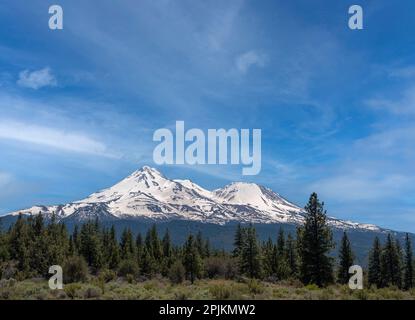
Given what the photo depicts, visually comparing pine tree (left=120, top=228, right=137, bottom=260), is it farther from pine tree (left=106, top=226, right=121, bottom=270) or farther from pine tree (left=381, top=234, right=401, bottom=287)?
pine tree (left=381, top=234, right=401, bottom=287)

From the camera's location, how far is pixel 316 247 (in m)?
41.0

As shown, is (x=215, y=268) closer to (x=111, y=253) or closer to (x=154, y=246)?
(x=111, y=253)

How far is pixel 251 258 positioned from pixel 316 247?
3006 cm

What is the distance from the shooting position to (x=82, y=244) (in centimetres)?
8656

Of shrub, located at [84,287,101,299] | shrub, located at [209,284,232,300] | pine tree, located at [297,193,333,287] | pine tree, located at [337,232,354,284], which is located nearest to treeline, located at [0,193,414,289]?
pine tree, located at [337,232,354,284]

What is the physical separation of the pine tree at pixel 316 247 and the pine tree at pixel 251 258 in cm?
2841

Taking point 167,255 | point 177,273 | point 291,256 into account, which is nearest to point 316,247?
point 177,273

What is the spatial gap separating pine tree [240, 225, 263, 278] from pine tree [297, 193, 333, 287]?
1119 inches

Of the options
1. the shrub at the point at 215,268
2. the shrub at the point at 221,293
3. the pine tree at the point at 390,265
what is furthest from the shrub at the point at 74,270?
the pine tree at the point at 390,265

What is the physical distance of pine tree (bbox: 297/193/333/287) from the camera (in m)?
40.7

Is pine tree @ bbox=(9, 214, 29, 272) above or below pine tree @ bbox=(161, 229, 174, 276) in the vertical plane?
above
